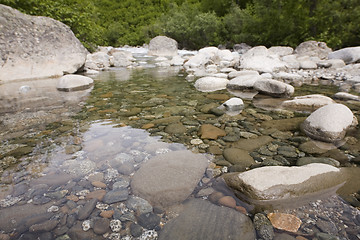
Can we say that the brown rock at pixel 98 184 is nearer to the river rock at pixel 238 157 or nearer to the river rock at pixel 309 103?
the river rock at pixel 238 157

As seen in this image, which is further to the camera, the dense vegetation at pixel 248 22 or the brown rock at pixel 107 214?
the dense vegetation at pixel 248 22

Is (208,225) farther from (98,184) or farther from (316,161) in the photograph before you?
(316,161)

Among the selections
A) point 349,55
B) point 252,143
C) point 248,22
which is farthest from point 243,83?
point 248,22

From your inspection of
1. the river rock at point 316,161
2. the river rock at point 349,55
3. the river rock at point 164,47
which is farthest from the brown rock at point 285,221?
the river rock at point 164,47

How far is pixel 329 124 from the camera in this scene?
8.70 ft

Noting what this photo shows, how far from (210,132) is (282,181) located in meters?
1.33

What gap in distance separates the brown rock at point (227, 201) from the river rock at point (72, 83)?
17.3 ft

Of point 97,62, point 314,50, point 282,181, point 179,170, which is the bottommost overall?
point 97,62

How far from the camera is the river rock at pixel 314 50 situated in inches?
461

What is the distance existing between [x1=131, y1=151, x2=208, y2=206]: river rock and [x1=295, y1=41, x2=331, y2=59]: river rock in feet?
40.9

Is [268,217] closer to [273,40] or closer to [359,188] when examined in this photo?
[359,188]

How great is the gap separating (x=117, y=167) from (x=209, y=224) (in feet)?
3.58

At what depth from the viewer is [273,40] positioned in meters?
16.5

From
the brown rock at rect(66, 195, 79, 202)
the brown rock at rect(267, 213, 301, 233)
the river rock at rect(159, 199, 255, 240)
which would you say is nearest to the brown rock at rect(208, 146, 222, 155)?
the river rock at rect(159, 199, 255, 240)
